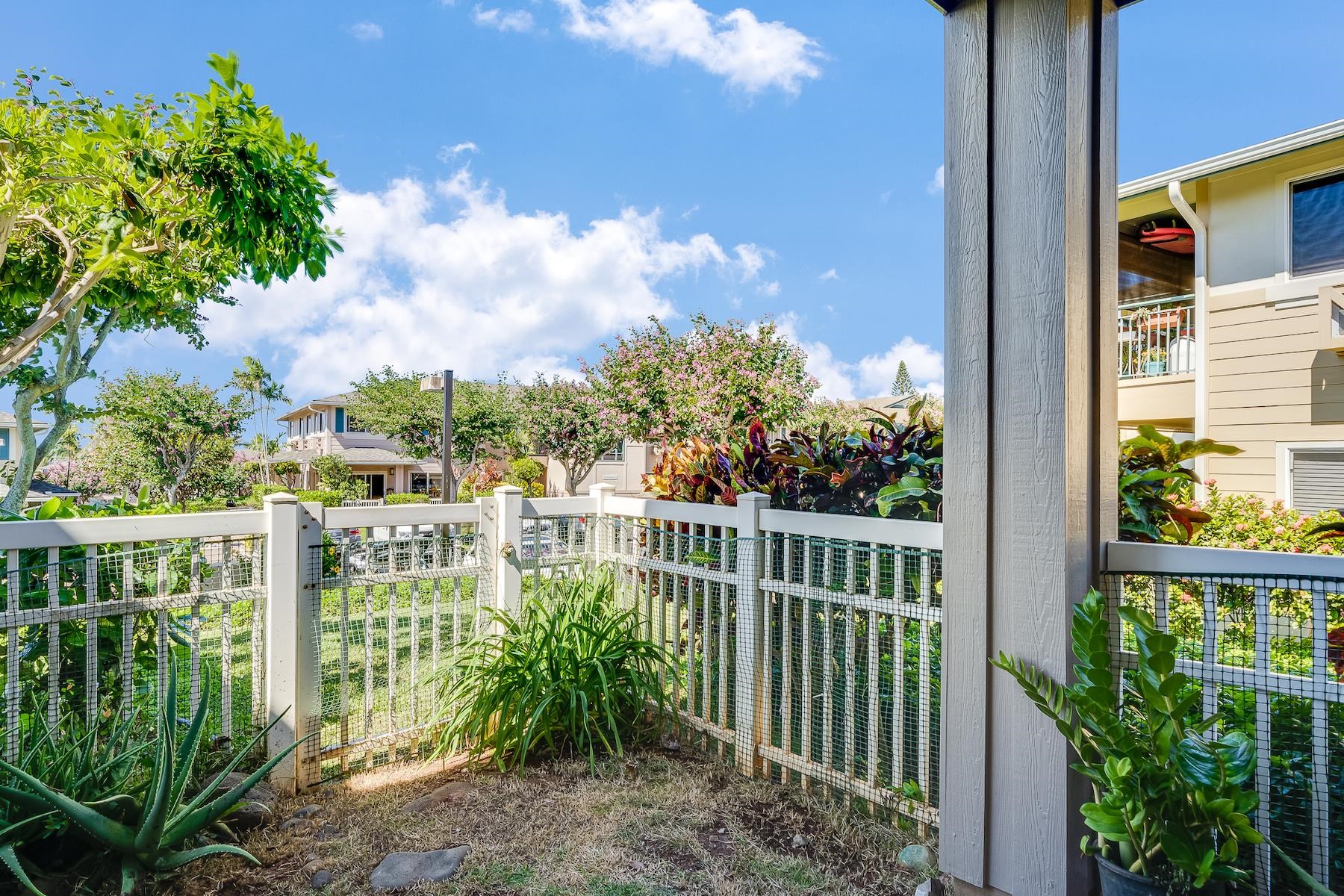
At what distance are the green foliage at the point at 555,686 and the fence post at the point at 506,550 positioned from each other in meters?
0.11

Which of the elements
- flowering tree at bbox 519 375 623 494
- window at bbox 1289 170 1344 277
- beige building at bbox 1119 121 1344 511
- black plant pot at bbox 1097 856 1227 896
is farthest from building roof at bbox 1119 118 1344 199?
flowering tree at bbox 519 375 623 494

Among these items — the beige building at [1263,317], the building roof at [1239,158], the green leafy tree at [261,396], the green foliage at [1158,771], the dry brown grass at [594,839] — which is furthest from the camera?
the green leafy tree at [261,396]

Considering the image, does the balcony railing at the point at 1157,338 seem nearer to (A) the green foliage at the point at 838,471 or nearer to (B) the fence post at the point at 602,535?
(A) the green foliage at the point at 838,471

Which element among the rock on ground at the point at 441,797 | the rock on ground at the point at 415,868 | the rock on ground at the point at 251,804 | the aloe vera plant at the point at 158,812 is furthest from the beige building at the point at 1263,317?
the aloe vera plant at the point at 158,812

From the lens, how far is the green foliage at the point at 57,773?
166cm

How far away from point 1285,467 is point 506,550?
6.39 m

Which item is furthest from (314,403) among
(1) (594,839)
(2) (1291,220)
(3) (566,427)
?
(2) (1291,220)

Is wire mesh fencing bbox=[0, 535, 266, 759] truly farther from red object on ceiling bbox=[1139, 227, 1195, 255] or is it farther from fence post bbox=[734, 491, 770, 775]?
red object on ceiling bbox=[1139, 227, 1195, 255]

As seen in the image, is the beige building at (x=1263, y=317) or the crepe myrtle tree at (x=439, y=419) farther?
the crepe myrtle tree at (x=439, y=419)

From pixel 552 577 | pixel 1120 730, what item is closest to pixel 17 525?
pixel 552 577

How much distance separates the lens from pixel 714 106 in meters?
17.5

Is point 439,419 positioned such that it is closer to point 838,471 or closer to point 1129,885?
point 838,471

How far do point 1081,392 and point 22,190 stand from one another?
424cm

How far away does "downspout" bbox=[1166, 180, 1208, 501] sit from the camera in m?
5.91
